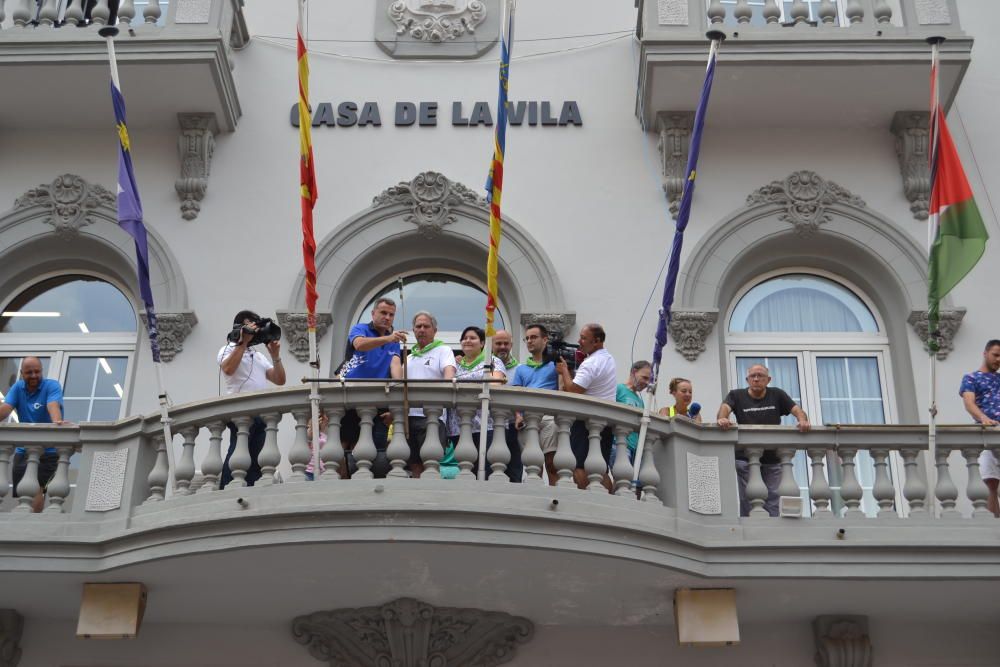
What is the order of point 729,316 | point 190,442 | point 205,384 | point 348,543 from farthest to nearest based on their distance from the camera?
point 729,316, point 205,384, point 190,442, point 348,543

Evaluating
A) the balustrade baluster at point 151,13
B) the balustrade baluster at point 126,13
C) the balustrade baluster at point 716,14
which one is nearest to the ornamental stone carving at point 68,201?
the balustrade baluster at point 126,13

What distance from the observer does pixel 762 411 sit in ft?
38.4

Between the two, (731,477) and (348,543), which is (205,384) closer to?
(348,543)

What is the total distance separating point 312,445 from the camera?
34.3ft

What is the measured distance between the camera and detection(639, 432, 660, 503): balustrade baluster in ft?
34.7

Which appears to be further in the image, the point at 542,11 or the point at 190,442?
the point at 542,11

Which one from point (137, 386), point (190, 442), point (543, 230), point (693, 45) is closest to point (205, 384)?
point (137, 386)

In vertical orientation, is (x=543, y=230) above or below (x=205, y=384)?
above

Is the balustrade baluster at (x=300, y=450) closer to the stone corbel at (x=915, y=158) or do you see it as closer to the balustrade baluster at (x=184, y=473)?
the balustrade baluster at (x=184, y=473)

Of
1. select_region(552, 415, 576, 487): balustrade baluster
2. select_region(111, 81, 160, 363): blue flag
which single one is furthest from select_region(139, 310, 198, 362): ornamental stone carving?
select_region(552, 415, 576, 487): balustrade baluster

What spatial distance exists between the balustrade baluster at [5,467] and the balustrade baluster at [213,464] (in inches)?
69.4

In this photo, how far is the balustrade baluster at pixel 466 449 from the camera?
33.6 ft

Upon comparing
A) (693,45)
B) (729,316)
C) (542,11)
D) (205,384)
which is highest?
(542,11)

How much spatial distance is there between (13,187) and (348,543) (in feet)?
21.7
